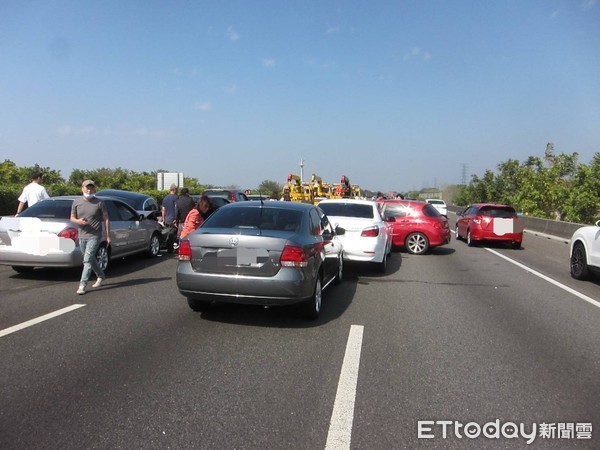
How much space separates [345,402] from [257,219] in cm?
298

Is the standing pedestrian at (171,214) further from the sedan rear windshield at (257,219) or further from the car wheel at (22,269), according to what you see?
the sedan rear windshield at (257,219)

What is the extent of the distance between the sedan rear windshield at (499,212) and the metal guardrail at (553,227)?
4.34 metres

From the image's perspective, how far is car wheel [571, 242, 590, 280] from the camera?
9.86 m

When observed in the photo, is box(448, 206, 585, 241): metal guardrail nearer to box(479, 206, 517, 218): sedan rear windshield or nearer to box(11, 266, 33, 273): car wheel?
box(479, 206, 517, 218): sedan rear windshield

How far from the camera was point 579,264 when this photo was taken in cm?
1013

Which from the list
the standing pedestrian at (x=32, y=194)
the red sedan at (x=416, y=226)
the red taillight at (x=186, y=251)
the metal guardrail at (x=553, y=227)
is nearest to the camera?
the red taillight at (x=186, y=251)

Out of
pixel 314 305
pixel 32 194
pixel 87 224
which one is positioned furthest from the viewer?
pixel 32 194

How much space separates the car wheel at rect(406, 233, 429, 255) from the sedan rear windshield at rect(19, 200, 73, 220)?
9021 millimetres

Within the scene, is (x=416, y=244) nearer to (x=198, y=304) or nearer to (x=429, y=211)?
(x=429, y=211)

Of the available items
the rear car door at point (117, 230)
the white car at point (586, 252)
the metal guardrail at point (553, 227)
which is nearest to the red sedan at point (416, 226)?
the white car at point (586, 252)

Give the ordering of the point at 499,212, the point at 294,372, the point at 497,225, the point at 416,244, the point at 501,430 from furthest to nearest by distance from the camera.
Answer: the point at 499,212 → the point at 497,225 → the point at 416,244 → the point at 294,372 → the point at 501,430

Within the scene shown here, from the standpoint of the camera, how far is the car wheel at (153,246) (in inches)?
457

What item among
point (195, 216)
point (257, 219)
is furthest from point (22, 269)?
point (257, 219)

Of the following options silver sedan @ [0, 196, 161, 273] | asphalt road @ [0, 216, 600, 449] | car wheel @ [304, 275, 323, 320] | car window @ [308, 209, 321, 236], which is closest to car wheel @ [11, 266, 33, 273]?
silver sedan @ [0, 196, 161, 273]
